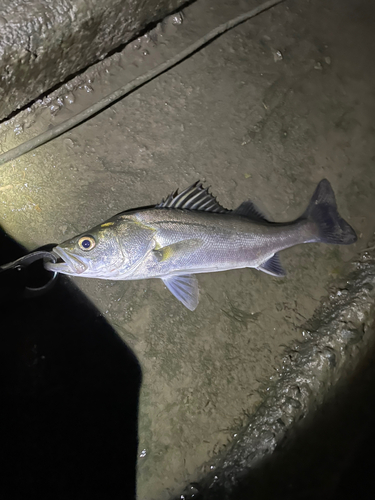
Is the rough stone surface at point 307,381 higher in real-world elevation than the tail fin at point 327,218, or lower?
lower

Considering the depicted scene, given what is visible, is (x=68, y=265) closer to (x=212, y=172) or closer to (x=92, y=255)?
(x=92, y=255)

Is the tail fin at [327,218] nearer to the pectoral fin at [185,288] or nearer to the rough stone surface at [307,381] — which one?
the rough stone surface at [307,381]

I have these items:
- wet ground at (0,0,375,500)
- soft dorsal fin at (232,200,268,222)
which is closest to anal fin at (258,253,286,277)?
wet ground at (0,0,375,500)

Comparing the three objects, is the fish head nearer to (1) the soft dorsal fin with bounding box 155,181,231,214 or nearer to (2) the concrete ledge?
(1) the soft dorsal fin with bounding box 155,181,231,214

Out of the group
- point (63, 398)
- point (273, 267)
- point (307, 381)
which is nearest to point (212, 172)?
point (273, 267)

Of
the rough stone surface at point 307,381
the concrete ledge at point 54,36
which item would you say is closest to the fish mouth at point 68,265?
the concrete ledge at point 54,36

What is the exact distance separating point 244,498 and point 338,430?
3.58 ft

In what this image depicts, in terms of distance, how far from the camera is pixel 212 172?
3.41m

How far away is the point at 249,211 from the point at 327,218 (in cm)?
78

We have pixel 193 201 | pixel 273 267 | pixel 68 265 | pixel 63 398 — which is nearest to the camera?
pixel 68 265

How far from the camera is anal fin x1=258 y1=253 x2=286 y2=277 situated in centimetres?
318

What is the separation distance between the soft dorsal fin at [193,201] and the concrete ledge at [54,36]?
156 centimetres

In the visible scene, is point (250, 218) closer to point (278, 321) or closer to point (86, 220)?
point (278, 321)

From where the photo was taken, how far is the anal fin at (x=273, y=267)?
3.18m
